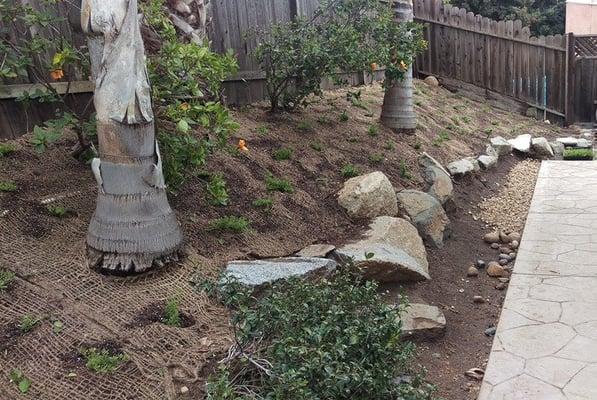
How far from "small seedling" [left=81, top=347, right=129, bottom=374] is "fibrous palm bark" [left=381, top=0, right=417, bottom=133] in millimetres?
5274

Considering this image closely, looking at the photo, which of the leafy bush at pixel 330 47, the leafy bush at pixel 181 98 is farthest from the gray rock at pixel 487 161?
the leafy bush at pixel 181 98

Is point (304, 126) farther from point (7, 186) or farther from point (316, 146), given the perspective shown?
point (7, 186)

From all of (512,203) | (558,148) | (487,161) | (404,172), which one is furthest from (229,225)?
(558,148)

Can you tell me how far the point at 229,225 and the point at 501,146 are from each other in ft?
18.9

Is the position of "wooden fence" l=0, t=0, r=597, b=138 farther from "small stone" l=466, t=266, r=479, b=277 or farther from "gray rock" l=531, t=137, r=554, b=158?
"small stone" l=466, t=266, r=479, b=277

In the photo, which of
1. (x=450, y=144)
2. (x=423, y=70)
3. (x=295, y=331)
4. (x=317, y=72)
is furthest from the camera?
(x=423, y=70)

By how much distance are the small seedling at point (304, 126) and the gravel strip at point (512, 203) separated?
2.22 m

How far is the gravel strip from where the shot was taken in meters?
6.34

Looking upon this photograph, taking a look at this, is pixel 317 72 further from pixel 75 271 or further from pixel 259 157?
pixel 75 271

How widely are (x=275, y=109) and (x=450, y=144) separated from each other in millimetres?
2792

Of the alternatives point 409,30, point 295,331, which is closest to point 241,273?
point 295,331

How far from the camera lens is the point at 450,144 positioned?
8.06 meters

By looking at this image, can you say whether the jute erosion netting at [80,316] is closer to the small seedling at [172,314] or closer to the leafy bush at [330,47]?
the small seedling at [172,314]

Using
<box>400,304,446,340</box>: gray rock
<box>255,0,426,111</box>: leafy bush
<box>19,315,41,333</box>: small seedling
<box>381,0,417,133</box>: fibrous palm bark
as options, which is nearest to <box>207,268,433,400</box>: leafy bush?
<box>400,304,446,340</box>: gray rock
